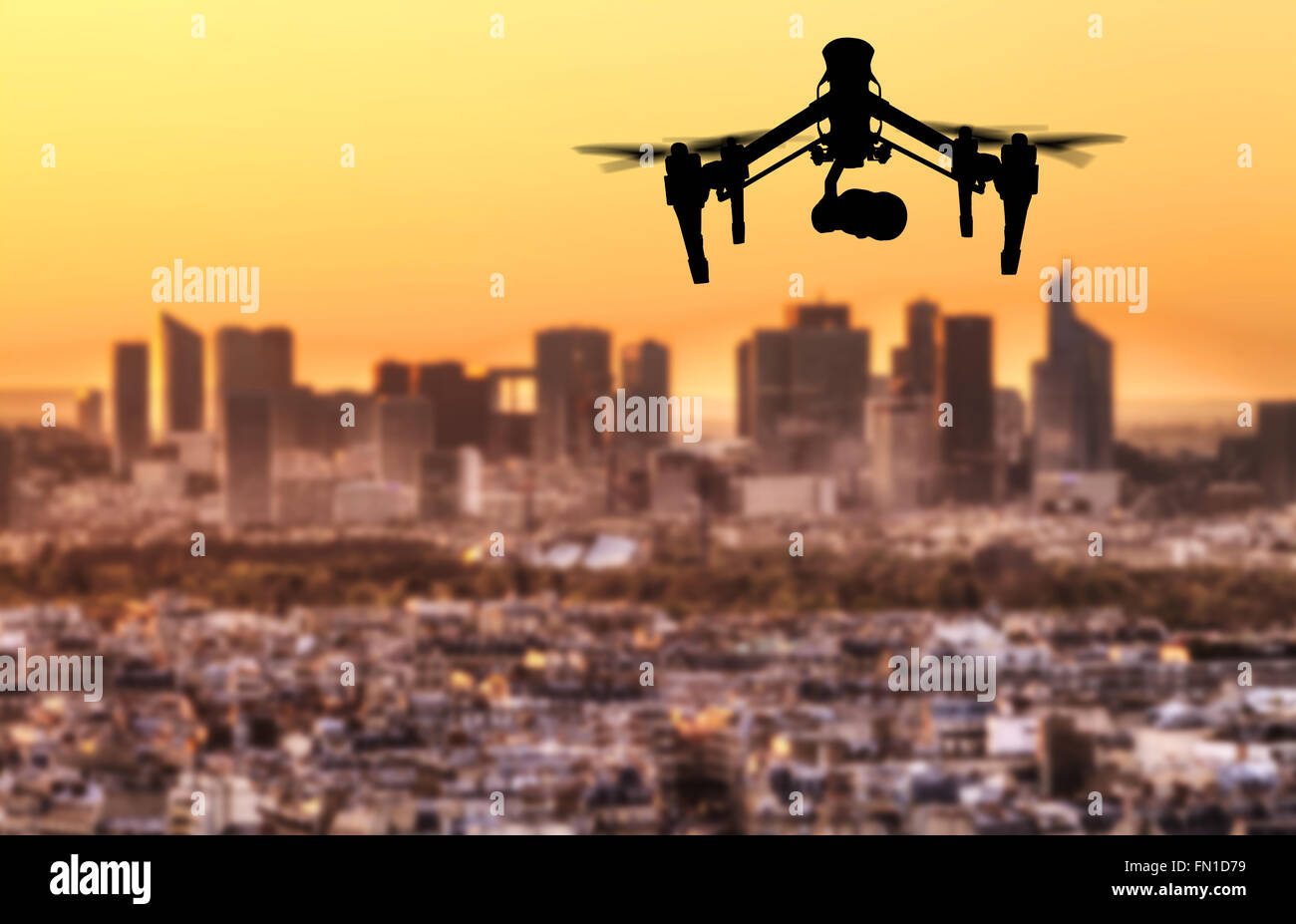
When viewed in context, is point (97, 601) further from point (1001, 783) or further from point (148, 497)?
point (1001, 783)

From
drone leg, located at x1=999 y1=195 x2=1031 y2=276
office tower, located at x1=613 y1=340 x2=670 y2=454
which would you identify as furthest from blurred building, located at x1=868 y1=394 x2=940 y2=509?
drone leg, located at x1=999 y1=195 x2=1031 y2=276

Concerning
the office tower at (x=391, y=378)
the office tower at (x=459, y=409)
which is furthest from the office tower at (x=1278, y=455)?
the office tower at (x=391, y=378)

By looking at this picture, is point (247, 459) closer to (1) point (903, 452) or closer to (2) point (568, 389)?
(2) point (568, 389)

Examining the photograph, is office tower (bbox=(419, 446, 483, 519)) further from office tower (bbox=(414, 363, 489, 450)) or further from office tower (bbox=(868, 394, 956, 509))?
office tower (bbox=(868, 394, 956, 509))

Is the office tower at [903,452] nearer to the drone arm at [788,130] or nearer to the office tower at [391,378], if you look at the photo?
the office tower at [391,378]

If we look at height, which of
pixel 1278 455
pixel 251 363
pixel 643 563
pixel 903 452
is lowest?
pixel 643 563

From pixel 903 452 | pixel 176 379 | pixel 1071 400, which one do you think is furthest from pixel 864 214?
pixel 176 379
